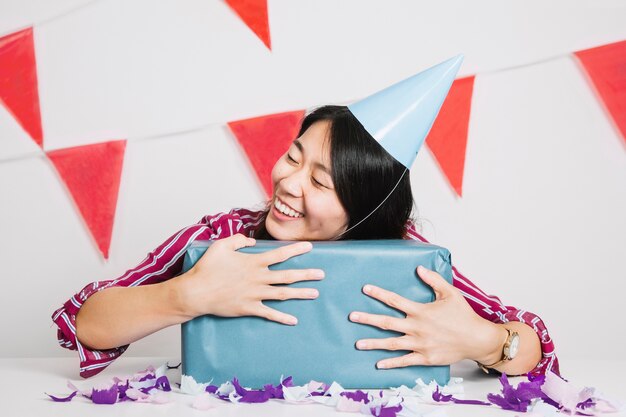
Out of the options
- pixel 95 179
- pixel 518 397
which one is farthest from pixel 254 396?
pixel 95 179

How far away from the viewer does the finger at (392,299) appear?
1046 millimetres

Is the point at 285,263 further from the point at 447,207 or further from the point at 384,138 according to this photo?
the point at 447,207

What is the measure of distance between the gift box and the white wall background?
1.03 metres

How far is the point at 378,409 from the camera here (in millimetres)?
936

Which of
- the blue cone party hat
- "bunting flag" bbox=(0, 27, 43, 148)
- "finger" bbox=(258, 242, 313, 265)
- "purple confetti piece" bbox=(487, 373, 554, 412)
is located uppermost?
"bunting flag" bbox=(0, 27, 43, 148)

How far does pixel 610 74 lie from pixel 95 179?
1.38 meters

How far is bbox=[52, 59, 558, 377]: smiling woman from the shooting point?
1.05 metres

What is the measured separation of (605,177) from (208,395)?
1.46 metres

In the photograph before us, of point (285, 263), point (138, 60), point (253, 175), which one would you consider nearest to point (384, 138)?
point (285, 263)

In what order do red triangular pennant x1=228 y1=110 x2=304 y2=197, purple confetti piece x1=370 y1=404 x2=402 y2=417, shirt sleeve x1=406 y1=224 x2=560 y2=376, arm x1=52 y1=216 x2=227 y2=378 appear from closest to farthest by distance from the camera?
purple confetti piece x1=370 y1=404 x2=402 y2=417 < arm x1=52 y1=216 x2=227 y2=378 < shirt sleeve x1=406 y1=224 x2=560 y2=376 < red triangular pennant x1=228 y1=110 x2=304 y2=197

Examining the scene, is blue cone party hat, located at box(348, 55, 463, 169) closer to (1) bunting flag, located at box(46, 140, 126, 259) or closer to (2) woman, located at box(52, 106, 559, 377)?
(2) woman, located at box(52, 106, 559, 377)

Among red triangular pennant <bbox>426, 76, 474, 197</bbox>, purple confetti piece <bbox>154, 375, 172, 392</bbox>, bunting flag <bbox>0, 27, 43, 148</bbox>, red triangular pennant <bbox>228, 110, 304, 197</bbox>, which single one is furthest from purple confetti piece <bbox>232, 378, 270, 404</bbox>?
bunting flag <bbox>0, 27, 43, 148</bbox>

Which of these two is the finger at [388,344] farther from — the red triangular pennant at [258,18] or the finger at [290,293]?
the red triangular pennant at [258,18]

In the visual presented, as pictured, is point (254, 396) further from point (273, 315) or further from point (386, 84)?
point (386, 84)
